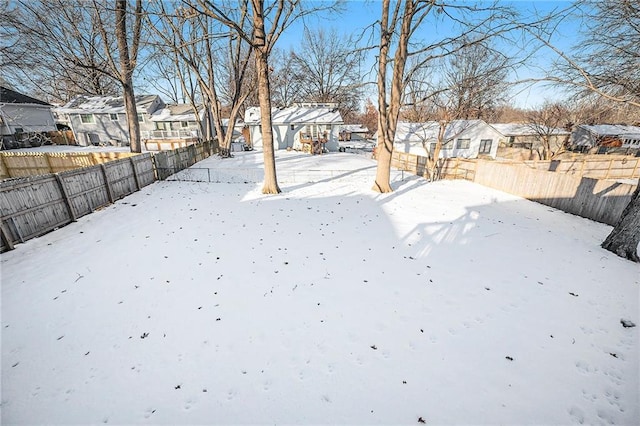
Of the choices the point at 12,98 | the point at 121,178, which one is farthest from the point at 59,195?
the point at 12,98

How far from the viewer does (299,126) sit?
28.8 metres

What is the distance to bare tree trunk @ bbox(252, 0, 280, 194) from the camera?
969 cm

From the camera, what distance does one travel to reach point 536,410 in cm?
290

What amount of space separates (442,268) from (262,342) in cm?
426

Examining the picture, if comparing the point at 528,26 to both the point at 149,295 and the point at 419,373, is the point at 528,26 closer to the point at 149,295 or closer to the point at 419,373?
the point at 419,373

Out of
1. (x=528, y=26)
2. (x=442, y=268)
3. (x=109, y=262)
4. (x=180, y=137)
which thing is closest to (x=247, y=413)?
(x=442, y=268)

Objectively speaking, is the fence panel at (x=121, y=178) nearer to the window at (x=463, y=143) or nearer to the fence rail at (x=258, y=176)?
the fence rail at (x=258, y=176)

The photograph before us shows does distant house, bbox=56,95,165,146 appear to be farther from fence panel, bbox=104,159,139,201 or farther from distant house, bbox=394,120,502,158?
distant house, bbox=394,120,502,158

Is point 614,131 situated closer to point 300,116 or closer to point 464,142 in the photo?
point 464,142

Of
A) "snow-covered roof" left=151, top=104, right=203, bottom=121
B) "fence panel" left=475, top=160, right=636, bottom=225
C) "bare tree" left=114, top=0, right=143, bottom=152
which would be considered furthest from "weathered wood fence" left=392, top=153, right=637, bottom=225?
"snow-covered roof" left=151, top=104, right=203, bottom=121

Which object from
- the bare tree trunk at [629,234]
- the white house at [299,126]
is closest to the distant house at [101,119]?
the white house at [299,126]

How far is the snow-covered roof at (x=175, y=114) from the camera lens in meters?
30.9

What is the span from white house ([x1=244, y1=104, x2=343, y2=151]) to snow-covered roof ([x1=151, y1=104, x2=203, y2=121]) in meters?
7.78

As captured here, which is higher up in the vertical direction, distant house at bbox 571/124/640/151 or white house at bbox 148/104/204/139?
white house at bbox 148/104/204/139
